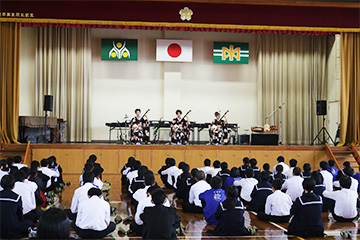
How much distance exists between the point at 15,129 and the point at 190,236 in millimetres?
7486

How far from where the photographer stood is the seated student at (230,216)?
17.1 ft

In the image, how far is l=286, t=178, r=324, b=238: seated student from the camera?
17.3 ft

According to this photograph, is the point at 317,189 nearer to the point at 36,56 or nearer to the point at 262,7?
the point at 262,7

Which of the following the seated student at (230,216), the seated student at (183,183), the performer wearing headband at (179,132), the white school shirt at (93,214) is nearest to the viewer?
the white school shirt at (93,214)

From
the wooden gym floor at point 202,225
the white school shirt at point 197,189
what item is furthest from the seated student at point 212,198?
the white school shirt at point 197,189

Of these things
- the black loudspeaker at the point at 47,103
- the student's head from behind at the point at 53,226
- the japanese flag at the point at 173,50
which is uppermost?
the japanese flag at the point at 173,50

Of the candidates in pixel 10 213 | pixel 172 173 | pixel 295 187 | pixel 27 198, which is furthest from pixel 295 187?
pixel 10 213

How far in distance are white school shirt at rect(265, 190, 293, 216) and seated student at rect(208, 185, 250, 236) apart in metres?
0.91

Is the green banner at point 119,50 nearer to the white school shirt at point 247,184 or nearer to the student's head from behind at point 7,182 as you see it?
the white school shirt at point 247,184

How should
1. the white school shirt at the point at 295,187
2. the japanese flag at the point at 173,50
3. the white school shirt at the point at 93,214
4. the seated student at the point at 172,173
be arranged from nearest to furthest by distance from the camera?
the white school shirt at the point at 93,214 < the white school shirt at the point at 295,187 < the seated student at the point at 172,173 < the japanese flag at the point at 173,50

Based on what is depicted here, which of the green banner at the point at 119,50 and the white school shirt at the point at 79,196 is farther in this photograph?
the green banner at the point at 119,50

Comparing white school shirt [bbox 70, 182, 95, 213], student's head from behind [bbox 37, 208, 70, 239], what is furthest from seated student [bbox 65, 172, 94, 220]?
student's head from behind [bbox 37, 208, 70, 239]

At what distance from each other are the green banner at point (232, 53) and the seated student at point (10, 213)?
37.1 ft

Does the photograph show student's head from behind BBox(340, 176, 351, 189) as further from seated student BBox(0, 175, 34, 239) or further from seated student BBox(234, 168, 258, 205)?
seated student BBox(0, 175, 34, 239)
